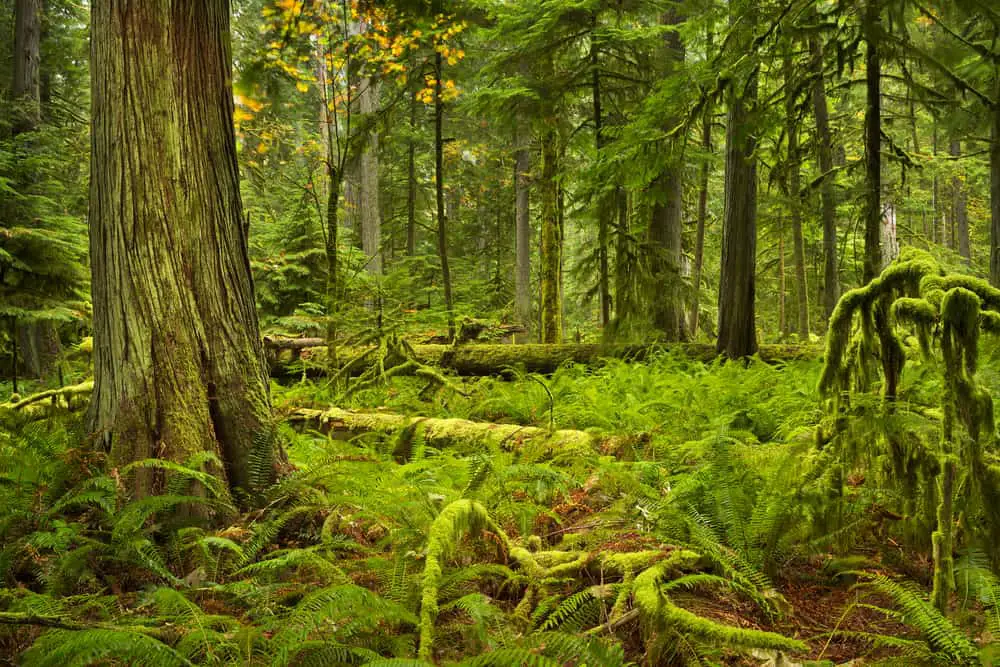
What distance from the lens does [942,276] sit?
2.30 m

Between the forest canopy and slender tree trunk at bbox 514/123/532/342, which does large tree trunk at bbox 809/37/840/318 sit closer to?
the forest canopy

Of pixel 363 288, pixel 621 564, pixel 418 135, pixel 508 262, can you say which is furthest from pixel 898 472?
pixel 508 262

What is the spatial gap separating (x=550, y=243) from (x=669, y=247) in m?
2.07

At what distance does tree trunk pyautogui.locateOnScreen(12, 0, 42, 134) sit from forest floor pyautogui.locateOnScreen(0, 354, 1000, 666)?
10.4 metres

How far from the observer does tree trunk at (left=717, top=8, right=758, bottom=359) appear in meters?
7.73

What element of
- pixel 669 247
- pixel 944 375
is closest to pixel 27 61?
pixel 669 247

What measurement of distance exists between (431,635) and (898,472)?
204 cm

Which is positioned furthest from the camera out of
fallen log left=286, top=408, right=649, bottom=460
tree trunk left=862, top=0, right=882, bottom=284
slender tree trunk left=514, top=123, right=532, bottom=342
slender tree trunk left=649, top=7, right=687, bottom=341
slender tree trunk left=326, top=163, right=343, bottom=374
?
slender tree trunk left=514, top=123, right=532, bottom=342

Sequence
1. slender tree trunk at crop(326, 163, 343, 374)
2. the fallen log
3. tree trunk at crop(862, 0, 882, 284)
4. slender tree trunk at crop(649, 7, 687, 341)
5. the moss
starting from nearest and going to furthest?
the moss → the fallen log → tree trunk at crop(862, 0, 882, 284) → slender tree trunk at crop(326, 163, 343, 374) → slender tree trunk at crop(649, 7, 687, 341)

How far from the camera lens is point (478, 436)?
4.58m

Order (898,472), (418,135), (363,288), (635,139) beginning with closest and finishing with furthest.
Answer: (898,472), (635,139), (363,288), (418,135)

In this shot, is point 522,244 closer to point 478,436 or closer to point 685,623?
point 478,436

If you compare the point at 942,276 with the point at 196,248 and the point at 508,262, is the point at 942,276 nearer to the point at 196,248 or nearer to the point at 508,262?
the point at 196,248

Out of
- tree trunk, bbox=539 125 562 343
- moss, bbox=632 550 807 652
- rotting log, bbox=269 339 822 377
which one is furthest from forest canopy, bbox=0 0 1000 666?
tree trunk, bbox=539 125 562 343
